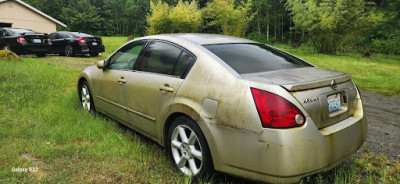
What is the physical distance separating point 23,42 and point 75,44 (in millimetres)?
2297

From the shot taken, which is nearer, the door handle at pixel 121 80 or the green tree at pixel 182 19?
the door handle at pixel 121 80

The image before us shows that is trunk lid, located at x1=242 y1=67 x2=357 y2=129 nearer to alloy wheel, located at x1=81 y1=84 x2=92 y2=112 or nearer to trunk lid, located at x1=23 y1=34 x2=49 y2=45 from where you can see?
alloy wheel, located at x1=81 y1=84 x2=92 y2=112

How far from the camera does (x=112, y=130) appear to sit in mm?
3881

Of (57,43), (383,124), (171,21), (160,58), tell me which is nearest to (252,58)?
(160,58)

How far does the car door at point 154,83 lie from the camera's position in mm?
2832

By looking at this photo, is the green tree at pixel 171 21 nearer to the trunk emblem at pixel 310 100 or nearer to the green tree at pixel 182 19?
the green tree at pixel 182 19

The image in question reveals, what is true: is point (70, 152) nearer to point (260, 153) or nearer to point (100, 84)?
point (100, 84)

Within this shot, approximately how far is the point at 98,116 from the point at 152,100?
1.78m

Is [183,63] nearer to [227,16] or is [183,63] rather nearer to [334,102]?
[334,102]

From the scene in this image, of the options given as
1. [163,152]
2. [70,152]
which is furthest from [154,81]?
[70,152]

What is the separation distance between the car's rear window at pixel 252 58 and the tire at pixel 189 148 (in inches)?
26.2

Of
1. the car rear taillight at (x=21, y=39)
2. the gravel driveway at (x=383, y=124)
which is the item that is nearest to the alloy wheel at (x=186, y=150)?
the gravel driveway at (x=383, y=124)

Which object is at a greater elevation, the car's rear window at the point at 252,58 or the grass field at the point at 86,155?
the car's rear window at the point at 252,58

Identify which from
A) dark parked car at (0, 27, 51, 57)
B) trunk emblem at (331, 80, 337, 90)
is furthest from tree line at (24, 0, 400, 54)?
trunk emblem at (331, 80, 337, 90)
